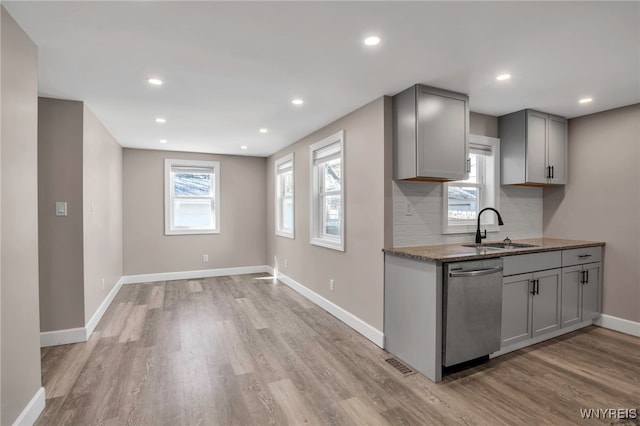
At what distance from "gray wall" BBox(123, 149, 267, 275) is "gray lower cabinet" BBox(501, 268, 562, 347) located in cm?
471

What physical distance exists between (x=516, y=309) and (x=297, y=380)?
2.03 metres

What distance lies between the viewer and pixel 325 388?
7.71ft

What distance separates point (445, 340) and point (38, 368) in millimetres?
2838

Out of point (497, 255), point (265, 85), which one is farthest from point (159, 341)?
point (497, 255)

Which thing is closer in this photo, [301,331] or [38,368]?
[38,368]

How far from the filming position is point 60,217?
3100 mm

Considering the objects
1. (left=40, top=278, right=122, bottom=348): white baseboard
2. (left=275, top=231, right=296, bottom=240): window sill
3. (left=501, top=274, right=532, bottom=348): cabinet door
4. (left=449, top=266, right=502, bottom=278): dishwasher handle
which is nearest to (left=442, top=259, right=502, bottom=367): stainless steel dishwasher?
(left=449, top=266, right=502, bottom=278): dishwasher handle

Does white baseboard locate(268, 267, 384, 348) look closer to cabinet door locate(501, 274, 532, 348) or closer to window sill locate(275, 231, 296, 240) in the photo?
window sill locate(275, 231, 296, 240)

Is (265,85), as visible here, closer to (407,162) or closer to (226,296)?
(407,162)

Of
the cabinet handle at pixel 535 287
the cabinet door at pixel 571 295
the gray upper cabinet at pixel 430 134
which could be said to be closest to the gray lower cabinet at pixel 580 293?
the cabinet door at pixel 571 295

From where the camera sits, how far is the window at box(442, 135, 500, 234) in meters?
3.59

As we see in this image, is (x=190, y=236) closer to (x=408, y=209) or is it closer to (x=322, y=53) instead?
(x=408, y=209)

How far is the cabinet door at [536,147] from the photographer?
3.59 m

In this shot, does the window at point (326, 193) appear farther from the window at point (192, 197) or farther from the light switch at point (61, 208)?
the light switch at point (61, 208)
